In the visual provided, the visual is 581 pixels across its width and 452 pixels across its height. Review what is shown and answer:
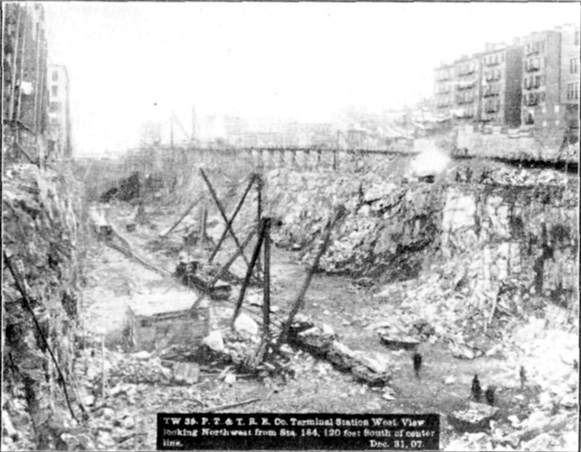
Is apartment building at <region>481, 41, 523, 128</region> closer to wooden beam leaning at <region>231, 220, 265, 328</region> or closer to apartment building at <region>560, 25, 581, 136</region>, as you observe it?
apartment building at <region>560, 25, 581, 136</region>

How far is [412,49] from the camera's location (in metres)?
4.40

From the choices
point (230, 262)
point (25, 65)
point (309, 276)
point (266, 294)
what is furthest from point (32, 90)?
point (309, 276)

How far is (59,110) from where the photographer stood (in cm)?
430

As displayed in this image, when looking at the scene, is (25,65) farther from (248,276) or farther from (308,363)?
(308,363)

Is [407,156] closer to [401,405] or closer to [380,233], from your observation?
[380,233]

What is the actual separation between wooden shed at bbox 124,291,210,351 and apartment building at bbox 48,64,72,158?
1.22 metres

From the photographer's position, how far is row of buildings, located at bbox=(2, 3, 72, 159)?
409 cm

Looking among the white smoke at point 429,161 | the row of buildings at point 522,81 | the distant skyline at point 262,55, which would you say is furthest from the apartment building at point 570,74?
the white smoke at point 429,161

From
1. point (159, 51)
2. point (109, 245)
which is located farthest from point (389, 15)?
point (109, 245)

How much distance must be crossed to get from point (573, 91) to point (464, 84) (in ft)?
2.60

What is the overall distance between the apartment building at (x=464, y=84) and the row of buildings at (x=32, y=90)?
9.22 ft

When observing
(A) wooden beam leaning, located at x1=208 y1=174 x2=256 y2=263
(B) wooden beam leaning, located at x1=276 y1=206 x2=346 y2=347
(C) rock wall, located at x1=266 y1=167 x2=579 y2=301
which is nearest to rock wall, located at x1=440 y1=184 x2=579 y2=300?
(C) rock wall, located at x1=266 y1=167 x2=579 y2=301

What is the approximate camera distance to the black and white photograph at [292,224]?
4.20 meters
